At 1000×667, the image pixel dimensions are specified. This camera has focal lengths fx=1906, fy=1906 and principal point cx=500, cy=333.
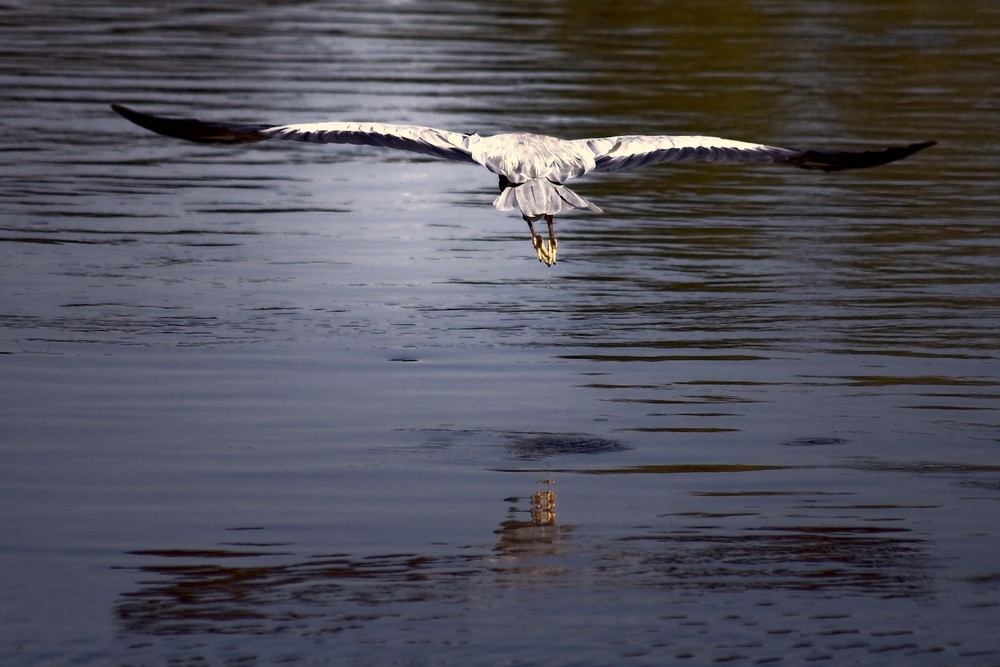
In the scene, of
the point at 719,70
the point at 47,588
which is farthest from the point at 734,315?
the point at 719,70

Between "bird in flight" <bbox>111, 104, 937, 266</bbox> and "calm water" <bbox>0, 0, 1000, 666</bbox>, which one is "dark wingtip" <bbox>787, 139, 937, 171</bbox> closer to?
"bird in flight" <bbox>111, 104, 937, 266</bbox>

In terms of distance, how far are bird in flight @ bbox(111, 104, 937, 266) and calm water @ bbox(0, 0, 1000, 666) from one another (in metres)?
1.13

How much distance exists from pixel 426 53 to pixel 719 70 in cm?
403

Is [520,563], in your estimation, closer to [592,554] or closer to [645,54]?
[592,554]

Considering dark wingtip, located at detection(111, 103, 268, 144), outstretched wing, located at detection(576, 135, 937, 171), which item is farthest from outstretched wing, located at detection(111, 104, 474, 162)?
outstretched wing, located at detection(576, 135, 937, 171)

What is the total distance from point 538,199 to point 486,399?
1201 mm

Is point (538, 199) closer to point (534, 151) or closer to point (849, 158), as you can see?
point (534, 151)

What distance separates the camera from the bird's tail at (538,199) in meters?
9.14

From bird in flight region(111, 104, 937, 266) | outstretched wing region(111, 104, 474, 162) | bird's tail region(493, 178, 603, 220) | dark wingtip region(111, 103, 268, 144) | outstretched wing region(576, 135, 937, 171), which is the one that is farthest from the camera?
outstretched wing region(576, 135, 937, 171)

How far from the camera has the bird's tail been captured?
30.0 ft

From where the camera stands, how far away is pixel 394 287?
497 inches

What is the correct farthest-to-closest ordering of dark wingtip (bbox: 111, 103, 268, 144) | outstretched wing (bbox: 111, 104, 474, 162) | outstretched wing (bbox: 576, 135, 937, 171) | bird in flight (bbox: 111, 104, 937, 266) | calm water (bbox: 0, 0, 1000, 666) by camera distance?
outstretched wing (bbox: 576, 135, 937, 171), outstretched wing (bbox: 111, 104, 474, 162), dark wingtip (bbox: 111, 103, 268, 144), bird in flight (bbox: 111, 104, 937, 266), calm water (bbox: 0, 0, 1000, 666)

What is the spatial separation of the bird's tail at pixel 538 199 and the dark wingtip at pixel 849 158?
4.79ft

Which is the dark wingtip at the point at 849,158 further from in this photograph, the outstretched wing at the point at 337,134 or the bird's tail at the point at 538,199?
the outstretched wing at the point at 337,134
